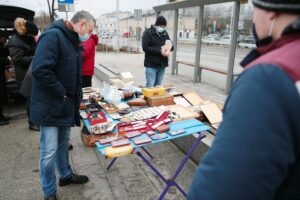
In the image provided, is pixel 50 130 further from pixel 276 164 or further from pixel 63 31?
pixel 276 164

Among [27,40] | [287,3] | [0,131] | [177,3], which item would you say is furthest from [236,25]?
[287,3]

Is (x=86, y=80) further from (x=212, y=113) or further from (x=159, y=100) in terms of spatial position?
(x=212, y=113)

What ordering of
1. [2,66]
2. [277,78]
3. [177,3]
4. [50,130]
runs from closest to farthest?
[277,78], [50,130], [2,66], [177,3]

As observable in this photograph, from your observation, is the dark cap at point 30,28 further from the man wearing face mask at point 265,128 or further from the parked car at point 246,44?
the man wearing face mask at point 265,128

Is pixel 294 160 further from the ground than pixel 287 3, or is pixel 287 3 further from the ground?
pixel 287 3

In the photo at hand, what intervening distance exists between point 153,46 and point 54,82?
3270 millimetres

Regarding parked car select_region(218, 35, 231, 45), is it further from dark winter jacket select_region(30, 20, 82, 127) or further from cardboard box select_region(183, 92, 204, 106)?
dark winter jacket select_region(30, 20, 82, 127)

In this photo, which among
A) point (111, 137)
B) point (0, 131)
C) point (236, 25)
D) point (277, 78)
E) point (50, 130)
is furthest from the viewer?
point (236, 25)

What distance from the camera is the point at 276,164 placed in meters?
0.77

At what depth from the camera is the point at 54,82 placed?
8.05ft

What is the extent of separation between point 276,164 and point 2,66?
5672mm

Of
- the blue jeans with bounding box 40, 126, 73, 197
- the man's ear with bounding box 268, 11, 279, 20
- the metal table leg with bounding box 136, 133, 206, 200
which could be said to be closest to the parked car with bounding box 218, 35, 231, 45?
the metal table leg with bounding box 136, 133, 206, 200

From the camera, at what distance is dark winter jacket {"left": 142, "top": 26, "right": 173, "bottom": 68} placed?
536 cm

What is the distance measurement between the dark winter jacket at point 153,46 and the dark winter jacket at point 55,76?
2.76m
